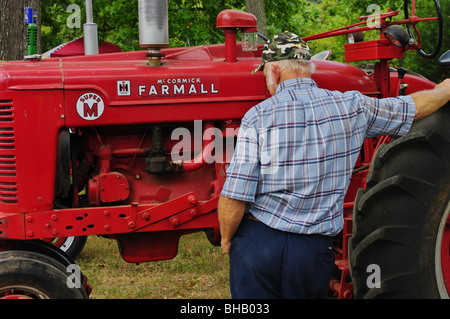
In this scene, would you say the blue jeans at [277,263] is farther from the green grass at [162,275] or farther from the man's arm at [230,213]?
the green grass at [162,275]

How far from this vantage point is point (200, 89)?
3.68m

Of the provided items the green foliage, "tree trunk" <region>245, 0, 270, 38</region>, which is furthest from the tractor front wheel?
the green foliage

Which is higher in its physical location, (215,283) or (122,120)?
(122,120)

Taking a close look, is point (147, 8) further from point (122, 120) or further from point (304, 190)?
point (304, 190)

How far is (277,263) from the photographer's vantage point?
2666 mm

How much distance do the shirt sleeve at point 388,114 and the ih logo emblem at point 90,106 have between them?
1570mm

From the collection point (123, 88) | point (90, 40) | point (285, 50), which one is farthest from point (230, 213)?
point (90, 40)

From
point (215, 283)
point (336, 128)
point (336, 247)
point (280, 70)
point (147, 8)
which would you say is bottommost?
point (215, 283)

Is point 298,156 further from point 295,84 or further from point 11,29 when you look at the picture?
point 11,29

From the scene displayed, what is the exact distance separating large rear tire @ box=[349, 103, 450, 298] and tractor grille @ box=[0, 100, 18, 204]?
6.39 ft

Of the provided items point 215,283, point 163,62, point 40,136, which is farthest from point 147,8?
point 215,283

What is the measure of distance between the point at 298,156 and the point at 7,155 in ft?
5.87
